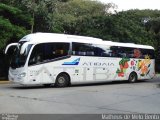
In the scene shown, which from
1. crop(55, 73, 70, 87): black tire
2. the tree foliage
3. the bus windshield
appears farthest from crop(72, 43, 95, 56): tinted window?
the tree foliage

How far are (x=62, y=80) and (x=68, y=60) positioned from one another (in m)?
1.23

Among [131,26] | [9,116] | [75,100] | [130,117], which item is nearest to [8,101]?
[75,100]

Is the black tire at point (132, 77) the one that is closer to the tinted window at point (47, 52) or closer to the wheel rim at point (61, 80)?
the wheel rim at point (61, 80)

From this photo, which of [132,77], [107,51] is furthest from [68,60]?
[132,77]

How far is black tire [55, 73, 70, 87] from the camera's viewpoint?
22.7 m

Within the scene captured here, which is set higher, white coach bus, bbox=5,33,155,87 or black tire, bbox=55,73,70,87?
white coach bus, bbox=5,33,155,87

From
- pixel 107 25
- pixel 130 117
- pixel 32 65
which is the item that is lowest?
pixel 130 117

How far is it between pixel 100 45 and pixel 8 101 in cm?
1090

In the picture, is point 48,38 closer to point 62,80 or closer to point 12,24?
point 62,80

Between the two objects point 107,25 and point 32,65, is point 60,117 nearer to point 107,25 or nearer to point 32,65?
point 32,65

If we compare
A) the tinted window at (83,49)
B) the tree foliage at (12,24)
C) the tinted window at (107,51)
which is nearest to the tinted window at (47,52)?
the tinted window at (83,49)

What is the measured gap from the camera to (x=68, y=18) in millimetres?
43719

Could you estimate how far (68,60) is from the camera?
22.9m

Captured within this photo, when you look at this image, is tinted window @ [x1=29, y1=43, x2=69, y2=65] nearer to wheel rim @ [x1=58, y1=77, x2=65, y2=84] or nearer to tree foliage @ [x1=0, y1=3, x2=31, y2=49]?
wheel rim @ [x1=58, y1=77, x2=65, y2=84]
